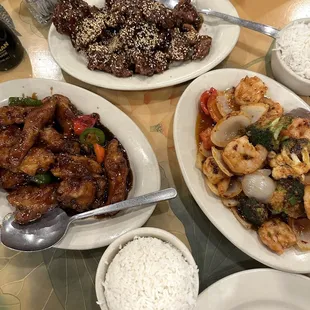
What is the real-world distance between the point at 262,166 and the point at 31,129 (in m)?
1.73

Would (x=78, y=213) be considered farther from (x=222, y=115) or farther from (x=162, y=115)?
(x=222, y=115)

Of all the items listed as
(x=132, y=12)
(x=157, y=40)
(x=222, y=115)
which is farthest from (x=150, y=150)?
(x=132, y=12)

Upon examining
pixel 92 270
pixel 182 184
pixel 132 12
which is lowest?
pixel 92 270

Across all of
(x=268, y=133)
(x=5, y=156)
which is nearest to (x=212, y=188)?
(x=268, y=133)

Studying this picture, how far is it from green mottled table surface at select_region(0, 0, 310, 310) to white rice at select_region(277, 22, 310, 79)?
0.35m

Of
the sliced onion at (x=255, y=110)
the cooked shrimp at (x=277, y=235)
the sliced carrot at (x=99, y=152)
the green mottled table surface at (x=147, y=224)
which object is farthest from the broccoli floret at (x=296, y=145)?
the sliced carrot at (x=99, y=152)

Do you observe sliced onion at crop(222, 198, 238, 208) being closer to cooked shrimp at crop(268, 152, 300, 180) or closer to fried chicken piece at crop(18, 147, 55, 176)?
cooked shrimp at crop(268, 152, 300, 180)

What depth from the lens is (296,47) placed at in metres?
2.92

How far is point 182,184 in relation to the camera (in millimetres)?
2945

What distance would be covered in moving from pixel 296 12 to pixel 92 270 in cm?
314

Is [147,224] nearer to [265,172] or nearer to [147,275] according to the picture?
[147,275]

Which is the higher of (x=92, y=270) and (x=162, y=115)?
(x=162, y=115)

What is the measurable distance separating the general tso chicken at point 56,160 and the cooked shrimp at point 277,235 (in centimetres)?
105

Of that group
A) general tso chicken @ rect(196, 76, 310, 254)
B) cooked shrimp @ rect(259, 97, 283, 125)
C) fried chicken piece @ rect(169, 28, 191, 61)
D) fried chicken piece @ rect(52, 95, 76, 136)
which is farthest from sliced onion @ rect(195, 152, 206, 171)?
fried chicken piece @ rect(52, 95, 76, 136)
